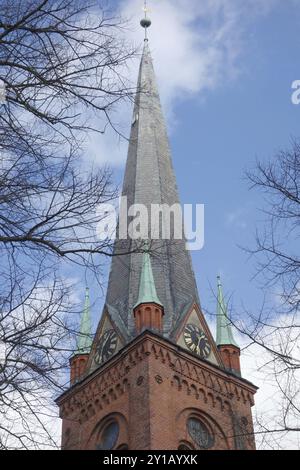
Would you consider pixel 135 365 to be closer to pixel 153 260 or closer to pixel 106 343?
pixel 106 343

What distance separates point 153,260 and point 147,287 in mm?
1100

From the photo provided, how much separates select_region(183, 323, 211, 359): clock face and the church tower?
4 cm

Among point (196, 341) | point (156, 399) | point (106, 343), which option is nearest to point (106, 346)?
point (106, 343)

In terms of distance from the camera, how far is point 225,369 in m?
31.6

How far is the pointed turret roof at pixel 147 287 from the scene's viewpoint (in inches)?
1226

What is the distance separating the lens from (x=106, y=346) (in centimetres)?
3172

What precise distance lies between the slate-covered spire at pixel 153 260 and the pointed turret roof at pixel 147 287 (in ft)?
1.45

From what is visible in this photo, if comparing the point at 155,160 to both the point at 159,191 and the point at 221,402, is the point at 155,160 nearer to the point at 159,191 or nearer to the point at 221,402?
the point at 159,191

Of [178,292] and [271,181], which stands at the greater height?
[178,292]

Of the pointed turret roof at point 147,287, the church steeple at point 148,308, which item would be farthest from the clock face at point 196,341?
the pointed turret roof at point 147,287

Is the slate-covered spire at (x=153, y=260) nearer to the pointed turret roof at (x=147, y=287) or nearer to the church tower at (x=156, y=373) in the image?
the church tower at (x=156, y=373)
